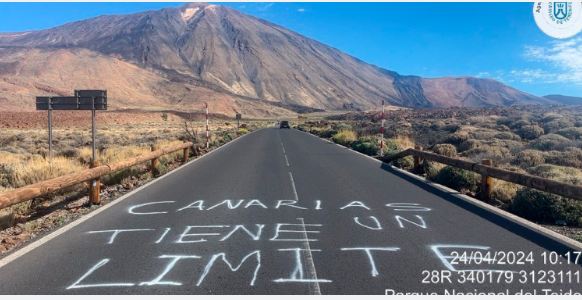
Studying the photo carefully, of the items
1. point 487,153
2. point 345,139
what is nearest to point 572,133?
point 487,153

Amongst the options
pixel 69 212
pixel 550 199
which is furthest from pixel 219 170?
pixel 550 199

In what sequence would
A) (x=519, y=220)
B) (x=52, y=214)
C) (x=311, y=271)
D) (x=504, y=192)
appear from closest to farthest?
(x=311, y=271)
(x=519, y=220)
(x=52, y=214)
(x=504, y=192)

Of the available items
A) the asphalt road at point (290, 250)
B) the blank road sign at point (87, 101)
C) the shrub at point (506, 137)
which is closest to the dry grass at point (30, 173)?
the blank road sign at point (87, 101)

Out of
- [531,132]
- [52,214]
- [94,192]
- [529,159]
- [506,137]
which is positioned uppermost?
[531,132]

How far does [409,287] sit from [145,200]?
697 cm

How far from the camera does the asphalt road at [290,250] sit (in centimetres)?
552

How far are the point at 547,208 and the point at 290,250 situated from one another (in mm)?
5385

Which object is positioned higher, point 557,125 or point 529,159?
point 557,125

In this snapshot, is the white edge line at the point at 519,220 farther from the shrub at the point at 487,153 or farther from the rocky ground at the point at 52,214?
the shrub at the point at 487,153

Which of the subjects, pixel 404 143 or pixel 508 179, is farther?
pixel 404 143

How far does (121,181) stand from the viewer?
48.4ft

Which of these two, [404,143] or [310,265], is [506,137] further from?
[310,265]

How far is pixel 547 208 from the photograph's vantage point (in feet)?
31.3

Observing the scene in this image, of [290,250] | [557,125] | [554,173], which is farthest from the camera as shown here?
[557,125]
